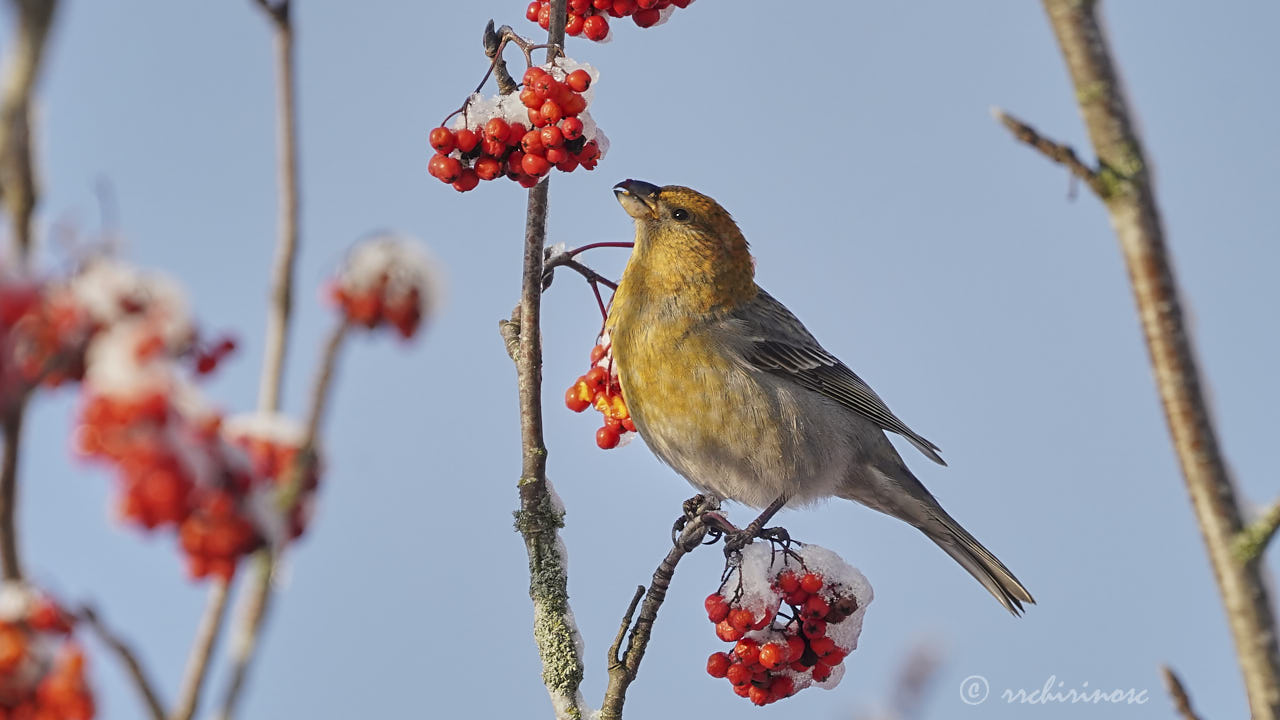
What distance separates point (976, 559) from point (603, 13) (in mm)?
3134

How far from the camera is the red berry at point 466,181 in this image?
374 centimetres

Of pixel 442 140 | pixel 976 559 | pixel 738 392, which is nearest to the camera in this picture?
pixel 442 140

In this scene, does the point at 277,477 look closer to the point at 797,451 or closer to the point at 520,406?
the point at 520,406

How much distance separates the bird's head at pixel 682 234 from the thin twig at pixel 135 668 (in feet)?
15.0

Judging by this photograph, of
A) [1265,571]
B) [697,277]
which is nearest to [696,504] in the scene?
[697,277]

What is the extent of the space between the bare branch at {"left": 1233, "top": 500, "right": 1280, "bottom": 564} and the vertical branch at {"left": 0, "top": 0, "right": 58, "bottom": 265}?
1.52 m

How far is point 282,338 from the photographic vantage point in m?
1.15

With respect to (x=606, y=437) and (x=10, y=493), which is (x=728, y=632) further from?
(x=10, y=493)

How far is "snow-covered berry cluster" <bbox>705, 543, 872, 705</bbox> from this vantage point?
3.51 m

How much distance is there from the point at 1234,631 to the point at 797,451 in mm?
3801

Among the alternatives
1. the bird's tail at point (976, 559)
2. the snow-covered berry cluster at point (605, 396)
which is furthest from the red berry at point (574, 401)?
→ the bird's tail at point (976, 559)

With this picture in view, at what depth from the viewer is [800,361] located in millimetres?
5879

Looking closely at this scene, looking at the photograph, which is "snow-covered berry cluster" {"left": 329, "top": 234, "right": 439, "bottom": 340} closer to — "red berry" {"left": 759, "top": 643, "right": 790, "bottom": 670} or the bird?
"red berry" {"left": 759, "top": 643, "right": 790, "bottom": 670}

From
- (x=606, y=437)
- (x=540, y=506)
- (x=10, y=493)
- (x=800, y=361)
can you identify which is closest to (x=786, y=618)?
(x=540, y=506)
